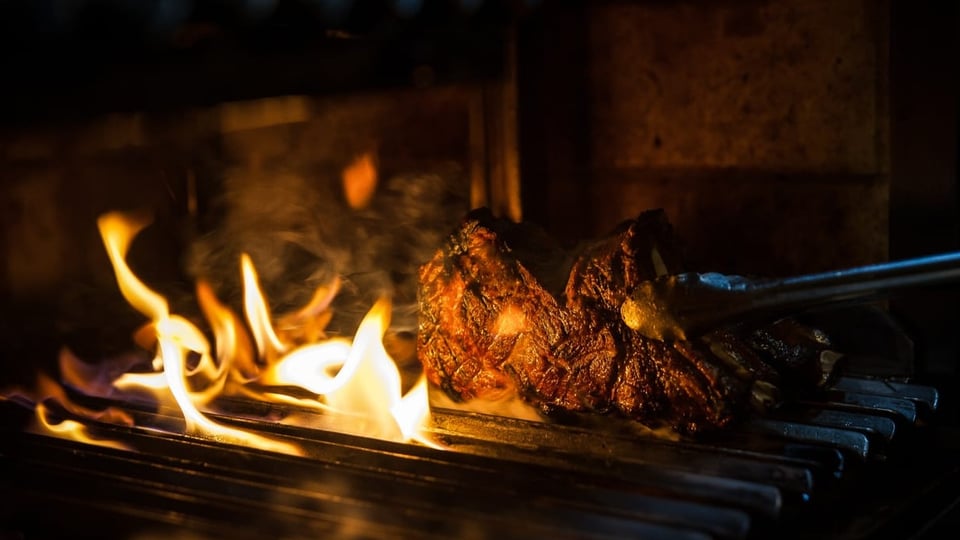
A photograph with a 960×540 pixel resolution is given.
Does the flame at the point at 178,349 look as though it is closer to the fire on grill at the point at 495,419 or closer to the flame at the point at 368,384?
the fire on grill at the point at 495,419

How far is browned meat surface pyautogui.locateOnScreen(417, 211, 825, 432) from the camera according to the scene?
338 centimetres

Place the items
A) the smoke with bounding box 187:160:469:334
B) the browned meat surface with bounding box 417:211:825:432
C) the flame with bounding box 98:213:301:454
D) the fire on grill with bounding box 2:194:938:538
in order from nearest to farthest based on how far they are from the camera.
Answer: the fire on grill with bounding box 2:194:938:538, the browned meat surface with bounding box 417:211:825:432, the flame with bounding box 98:213:301:454, the smoke with bounding box 187:160:469:334

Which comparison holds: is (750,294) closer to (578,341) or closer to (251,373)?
(578,341)

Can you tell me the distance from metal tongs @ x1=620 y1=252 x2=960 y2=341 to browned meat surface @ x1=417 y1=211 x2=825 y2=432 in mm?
129

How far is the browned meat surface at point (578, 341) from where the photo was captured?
3.38m

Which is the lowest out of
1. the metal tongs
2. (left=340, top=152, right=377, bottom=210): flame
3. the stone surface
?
the metal tongs

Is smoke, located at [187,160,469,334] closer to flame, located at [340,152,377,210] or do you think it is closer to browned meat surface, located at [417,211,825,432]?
flame, located at [340,152,377,210]

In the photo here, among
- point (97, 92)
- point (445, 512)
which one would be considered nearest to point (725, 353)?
point (445, 512)

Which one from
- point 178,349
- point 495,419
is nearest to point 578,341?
point 495,419

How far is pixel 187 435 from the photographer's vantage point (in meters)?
3.62

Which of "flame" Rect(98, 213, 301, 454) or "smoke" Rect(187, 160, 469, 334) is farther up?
"smoke" Rect(187, 160, 469, 334)

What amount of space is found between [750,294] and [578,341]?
2.13 feet

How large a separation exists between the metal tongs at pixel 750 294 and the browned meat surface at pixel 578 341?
129mm

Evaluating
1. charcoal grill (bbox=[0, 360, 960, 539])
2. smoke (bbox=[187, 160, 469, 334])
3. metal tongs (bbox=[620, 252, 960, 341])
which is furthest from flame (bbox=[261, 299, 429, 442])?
smoke (bbox=[187, 160, 469, 334])
